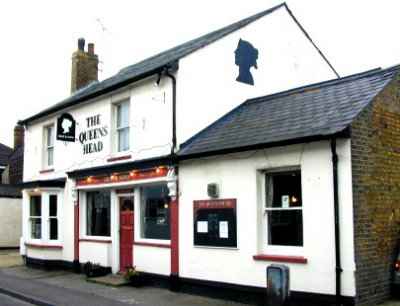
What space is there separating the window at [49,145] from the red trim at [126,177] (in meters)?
2.94

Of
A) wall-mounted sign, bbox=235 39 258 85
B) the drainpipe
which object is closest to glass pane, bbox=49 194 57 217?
wall-mounted sign, bbox=235 39 258 85

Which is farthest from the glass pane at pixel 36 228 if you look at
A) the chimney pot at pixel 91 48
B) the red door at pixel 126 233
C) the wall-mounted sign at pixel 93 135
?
the chimney pot at pixel 91 48

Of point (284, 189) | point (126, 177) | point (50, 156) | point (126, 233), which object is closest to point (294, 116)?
point (284, 189)

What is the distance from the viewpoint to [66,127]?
56.9 ft

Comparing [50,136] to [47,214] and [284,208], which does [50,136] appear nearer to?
[47,214]

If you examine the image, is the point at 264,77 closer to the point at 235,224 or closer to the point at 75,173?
the point at 235,224

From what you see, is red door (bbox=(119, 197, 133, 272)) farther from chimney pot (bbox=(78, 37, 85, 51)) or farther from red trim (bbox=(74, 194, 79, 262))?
chimney pot (bbox=(78, 37, 85, 51))

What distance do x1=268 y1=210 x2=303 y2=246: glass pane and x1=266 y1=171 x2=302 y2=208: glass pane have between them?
6.8 inches

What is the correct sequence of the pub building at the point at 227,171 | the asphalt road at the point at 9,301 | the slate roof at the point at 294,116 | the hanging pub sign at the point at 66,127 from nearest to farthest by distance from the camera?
the pub building at the point at 227,171
the slate roof at the point at 294,116
the asphalt road at the point at 9,301
the hanging pub sign at the point at 66,127

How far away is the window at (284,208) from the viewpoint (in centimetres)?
1045

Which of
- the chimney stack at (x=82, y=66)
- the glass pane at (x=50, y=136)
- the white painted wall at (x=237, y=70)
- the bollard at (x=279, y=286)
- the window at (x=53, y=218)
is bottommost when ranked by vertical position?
the bollard at (x=279, y=286)

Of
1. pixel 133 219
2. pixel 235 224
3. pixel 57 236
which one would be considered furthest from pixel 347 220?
pixel 57 236

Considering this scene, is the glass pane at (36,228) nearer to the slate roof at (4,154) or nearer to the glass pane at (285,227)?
the glass pane at (285,227)

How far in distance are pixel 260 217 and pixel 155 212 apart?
12.8ft
